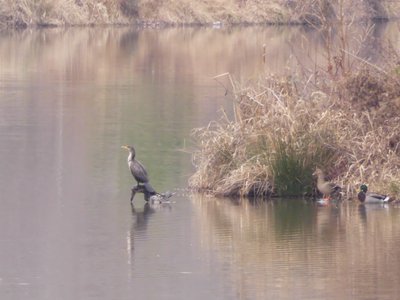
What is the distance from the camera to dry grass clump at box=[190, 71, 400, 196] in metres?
16.3

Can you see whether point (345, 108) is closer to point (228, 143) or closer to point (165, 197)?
point (228, 143)

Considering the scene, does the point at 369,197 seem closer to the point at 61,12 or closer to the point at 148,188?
the point at 148,188

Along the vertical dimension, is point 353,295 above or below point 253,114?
below

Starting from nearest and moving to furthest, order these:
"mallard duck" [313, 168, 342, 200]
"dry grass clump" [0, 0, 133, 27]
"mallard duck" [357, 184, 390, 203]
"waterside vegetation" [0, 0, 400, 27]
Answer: "mallard duck" [357, 184, 390, 203] < "mallard duck" [313, 168, 342, 200] < "dry grass clump" [0, 0, 133, 27] < "waterside vegetation" [0, 0, 400, 27]

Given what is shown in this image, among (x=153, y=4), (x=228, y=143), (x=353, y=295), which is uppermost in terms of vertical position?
(x=153, y=4)

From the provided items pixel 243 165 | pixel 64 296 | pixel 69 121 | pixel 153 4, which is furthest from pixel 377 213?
pixel 153 4

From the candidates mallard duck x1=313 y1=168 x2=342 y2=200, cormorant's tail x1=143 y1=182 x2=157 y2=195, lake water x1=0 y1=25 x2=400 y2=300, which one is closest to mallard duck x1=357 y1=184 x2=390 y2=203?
lake water x1=0 y1=25 x2=400 y2=300

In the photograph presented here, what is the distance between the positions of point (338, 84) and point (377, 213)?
251 cm

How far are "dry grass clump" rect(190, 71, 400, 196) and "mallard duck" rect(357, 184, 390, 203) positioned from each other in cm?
20

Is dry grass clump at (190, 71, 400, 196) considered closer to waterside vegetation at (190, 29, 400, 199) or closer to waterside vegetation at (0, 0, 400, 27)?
waterside vegetation at (190, 29, 400, 199)

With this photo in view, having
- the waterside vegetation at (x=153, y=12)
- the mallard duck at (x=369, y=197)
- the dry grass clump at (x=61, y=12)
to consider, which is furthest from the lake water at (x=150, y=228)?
the waterside vegetation at (x=153, y=12)

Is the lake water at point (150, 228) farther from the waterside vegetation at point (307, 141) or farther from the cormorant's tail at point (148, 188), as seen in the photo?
the waterside vegetation at point (307, 141)

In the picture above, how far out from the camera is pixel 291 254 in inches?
516

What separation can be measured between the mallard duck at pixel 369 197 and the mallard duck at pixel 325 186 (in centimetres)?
40
